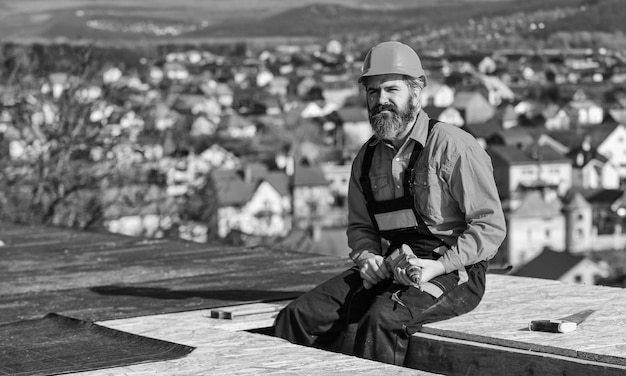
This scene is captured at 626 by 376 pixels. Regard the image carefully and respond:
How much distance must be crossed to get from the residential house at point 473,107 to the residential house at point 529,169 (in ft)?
94.7

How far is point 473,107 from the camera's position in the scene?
111062 millimetres

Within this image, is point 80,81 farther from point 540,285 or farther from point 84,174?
point 540,285

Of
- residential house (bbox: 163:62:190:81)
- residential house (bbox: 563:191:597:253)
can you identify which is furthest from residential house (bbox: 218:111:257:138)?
residential house (bbox: 163:62:190:81)

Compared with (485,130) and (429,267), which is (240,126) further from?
(429,267)

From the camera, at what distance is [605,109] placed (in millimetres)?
104438

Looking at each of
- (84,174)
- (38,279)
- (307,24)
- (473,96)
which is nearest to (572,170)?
(473,96)

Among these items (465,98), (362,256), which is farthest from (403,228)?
(465,98)

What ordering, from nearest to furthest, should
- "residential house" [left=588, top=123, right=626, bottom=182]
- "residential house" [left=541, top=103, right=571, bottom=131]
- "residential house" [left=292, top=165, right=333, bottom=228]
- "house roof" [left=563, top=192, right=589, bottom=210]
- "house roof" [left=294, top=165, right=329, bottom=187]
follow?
1. "residential house" [left=292, top=165, right=333, bottom=228]
2. "house roof" [left=563, top=192, right=589, bottom=210]
3. "house roof" [left=294, top=165, right=329, bottom=187]
4. "residential house" [left=588, top=123, right=626, bottom=182]
5. "residential house" [left=541, top=103, right=571, bottom=131]

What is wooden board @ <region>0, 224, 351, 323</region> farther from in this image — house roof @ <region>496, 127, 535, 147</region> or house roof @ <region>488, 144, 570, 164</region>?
house roof @ <region>496, 127, 535, 147</region>

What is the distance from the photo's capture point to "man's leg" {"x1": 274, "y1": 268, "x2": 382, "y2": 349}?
19.0 feet

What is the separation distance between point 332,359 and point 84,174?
49.3ft

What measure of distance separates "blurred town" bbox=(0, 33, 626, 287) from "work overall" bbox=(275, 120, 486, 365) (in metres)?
12.1

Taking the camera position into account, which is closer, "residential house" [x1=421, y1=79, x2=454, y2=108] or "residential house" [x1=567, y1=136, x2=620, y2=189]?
"residential house" [x1=567, y1=136, x2=620, y2=189]

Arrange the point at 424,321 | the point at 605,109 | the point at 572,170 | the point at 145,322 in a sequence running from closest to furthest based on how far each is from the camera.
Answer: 1. the point at 424,321
2. the point at 145,322
3. the point at 572,170
4. the point at 605,109
